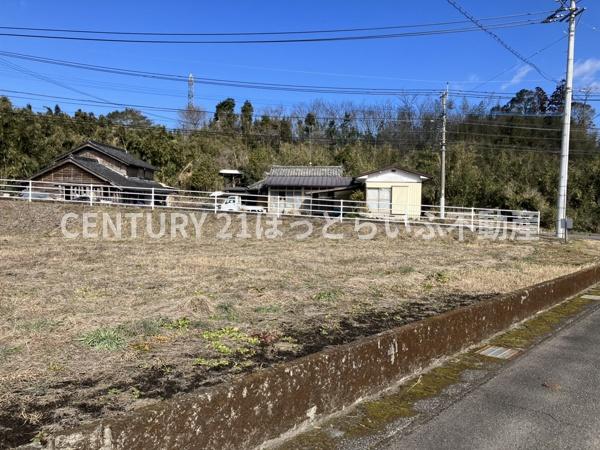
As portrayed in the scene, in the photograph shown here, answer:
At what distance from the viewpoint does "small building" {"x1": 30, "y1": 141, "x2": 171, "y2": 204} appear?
3142 centimetres

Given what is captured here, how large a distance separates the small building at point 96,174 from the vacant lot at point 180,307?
16451 millimetres

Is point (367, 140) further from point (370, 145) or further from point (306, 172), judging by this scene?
point (306, 172)

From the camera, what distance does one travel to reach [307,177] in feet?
124

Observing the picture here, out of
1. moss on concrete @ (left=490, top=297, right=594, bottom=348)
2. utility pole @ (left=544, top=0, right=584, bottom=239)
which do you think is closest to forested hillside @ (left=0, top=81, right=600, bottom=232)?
utility pole @ (left=544, top=0, right=584, bottom=239)

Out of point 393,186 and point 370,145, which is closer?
point 393,186

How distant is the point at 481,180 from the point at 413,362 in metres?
43.5

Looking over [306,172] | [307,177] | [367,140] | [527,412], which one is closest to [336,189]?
[307,177]

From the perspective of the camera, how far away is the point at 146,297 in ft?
24.3

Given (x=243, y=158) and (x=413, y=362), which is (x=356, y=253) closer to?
(x=413, y=362)

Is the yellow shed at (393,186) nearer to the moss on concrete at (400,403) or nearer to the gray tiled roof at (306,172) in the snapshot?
the gray tiled roof at (306,172)

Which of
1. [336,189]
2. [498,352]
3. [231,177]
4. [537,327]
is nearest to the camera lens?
[498,352]

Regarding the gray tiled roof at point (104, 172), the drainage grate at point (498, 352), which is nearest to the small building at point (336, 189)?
the gray tiled roof at point (104, 172)

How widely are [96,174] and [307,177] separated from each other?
585 inches

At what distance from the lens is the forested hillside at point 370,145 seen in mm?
41969
